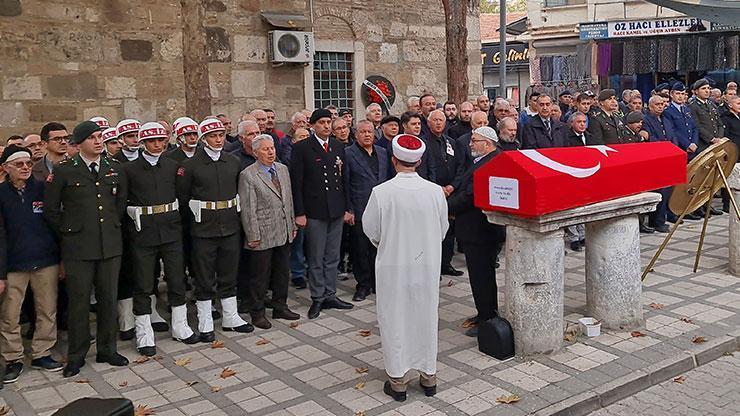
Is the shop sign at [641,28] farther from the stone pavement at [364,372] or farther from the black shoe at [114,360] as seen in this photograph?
the black shoe at [114,360]

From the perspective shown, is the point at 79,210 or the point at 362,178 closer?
the point at 79,210

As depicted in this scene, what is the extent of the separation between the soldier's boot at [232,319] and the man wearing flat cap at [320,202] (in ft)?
2.31

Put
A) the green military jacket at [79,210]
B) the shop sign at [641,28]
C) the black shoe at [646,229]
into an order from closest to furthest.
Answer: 1. the green military jacket at [79,210]
2. the black shoe at [646,229]
3. the shop sign at [641,28]

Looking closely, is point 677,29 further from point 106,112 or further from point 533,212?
point 533,212

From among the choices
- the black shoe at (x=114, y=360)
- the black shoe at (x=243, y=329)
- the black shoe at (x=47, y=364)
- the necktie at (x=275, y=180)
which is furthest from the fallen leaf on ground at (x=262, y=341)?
the black shoe at (x=47, y=364)

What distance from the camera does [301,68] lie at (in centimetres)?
1289

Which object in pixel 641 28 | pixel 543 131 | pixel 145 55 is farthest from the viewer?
pixel 641 28

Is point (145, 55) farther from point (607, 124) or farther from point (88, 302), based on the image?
point (607, 124)

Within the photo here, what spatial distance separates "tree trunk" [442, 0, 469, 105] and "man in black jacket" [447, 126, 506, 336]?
20.2 feet

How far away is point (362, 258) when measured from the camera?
7895mm

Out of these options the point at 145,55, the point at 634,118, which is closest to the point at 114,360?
the point at 145,55

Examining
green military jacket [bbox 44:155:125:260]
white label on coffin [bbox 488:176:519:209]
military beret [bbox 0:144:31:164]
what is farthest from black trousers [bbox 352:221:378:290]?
military beret [bbox 0:144:31:164]

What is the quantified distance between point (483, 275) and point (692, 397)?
73.9 inches

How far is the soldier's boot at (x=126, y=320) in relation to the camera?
6583mm
